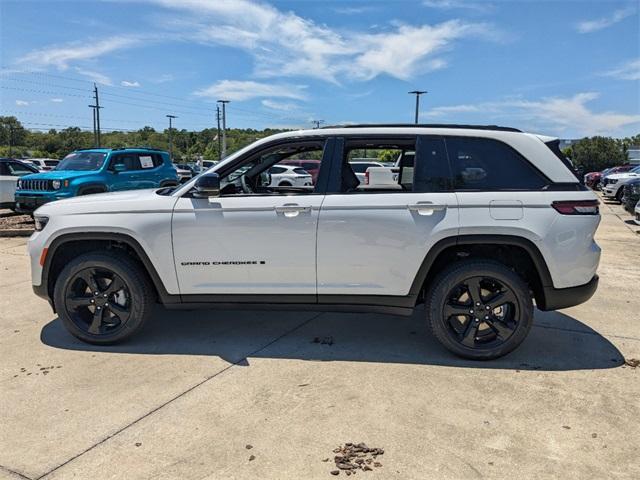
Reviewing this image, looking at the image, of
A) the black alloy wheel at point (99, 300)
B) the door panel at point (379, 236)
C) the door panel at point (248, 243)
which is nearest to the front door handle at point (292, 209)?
the door panel at point (248, 243)

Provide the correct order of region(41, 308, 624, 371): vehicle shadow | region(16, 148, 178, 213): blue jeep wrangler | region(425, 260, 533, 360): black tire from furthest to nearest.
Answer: region(16, 148, 178, 213): blue jeep wrangler, region(41, 308, 624, 371): vehicle shadow, region(425, 260, 533, 360): black tire

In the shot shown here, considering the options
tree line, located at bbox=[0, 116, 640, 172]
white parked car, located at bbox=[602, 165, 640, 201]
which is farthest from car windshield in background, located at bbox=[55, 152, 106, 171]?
white parked car, located at bbox=[602, 165, 640, 201]

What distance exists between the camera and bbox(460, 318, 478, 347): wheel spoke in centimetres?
388

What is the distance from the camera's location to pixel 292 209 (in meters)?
3.88

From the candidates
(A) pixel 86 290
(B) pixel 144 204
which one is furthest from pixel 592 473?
(A) pixel 86 290

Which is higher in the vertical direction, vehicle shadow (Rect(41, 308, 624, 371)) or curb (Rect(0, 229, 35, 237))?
curb (Rect(0, 229, 35, 237))

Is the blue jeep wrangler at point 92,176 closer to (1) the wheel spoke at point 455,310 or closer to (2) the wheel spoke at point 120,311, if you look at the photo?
(2) the wheel spoke at point 120,311

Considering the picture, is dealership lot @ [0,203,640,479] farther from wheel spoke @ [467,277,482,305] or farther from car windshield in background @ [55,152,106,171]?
car windshield in background @ [55,152,106,171]

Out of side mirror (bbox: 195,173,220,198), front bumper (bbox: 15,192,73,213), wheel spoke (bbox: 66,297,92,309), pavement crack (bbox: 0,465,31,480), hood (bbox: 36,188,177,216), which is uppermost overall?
side mirror (bbox: 195,173,220,198)

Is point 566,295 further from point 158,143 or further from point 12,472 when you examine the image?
point 158,143

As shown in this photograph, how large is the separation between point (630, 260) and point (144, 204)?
7.68 metres

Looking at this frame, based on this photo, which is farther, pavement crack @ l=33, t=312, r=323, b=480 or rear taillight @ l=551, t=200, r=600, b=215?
rear taillight @ l=551, t=200, r=600, b=215

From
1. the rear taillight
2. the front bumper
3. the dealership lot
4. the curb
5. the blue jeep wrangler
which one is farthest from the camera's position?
the blue jeep wrangler

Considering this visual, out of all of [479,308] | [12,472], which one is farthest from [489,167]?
[12,472]
